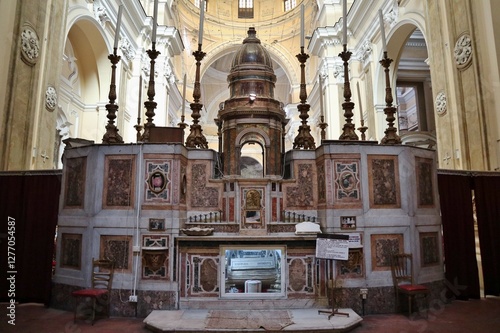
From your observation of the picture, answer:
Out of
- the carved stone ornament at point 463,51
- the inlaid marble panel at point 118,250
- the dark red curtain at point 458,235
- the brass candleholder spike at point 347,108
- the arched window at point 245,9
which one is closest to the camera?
the inlaid marble panel at point 118,250

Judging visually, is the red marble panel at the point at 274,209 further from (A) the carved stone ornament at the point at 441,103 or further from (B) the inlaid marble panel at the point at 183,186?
(A) the carved stone ornament at the point at 441,103

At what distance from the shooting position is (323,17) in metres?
19.9

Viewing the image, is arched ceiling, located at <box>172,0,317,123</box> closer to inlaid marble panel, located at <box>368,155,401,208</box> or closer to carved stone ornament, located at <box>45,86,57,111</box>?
carved stone ornament, located at <box>45,86,57,111</box>

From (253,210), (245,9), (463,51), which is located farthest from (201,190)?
(245,9)

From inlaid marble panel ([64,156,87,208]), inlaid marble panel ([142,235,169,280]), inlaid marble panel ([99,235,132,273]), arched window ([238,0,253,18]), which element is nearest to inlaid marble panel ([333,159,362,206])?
inlaid marble panel ([142,235,169,280])

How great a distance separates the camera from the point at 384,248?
5953 mm

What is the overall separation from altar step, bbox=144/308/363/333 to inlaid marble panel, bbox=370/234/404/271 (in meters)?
0.97

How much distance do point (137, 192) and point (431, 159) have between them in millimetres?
5423

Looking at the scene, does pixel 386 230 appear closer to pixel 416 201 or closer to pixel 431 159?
pixel 416 201

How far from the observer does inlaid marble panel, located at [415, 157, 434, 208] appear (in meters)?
6.26

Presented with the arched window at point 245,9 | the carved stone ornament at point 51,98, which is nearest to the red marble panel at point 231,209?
the carved stone ornament at point 51,98

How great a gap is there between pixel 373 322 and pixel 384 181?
91.9 inches

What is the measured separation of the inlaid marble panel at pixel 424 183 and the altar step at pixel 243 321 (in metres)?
2.40

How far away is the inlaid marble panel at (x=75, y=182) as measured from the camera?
612 centimetres
